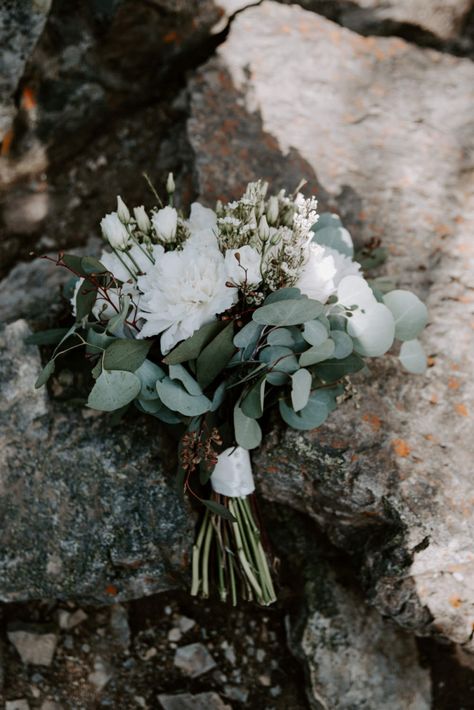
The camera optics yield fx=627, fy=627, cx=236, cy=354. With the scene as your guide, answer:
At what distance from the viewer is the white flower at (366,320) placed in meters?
1.87

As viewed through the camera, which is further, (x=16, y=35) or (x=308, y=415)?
(x=16, y=35)

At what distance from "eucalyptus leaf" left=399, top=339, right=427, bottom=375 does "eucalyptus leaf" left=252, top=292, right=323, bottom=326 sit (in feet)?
1.92

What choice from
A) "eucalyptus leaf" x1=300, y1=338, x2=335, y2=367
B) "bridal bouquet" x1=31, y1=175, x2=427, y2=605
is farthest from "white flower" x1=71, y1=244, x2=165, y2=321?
"eucalyptus leaf" x1=300, y1=338, x2=335, y2=367

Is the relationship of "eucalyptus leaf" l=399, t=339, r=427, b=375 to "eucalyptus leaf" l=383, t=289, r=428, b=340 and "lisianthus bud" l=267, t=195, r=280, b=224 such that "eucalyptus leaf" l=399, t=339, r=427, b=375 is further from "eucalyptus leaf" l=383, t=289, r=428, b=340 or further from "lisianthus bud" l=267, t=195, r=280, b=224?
"lisianthus bud" l=267, t=195, r=280, b=224

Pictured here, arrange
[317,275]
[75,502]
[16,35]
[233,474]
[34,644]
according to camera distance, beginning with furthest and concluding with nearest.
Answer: [16,35]
[34,644]
[75,502]
[233,474]
[317,275]

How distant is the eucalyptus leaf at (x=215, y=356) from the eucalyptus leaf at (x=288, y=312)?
0.11 meters

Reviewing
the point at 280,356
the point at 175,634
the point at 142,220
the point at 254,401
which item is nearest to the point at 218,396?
the point at 254,401

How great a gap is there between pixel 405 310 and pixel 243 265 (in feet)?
2.21

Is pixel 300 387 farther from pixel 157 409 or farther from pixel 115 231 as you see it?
pixel 115 231

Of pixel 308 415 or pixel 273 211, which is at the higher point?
pixel 273 211

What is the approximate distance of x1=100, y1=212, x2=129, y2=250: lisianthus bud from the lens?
67.4 inches

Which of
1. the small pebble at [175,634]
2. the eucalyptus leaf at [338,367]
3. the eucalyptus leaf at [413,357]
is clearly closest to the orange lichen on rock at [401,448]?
the eucalyptus leaf at [413,357]

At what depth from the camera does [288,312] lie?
173 cm

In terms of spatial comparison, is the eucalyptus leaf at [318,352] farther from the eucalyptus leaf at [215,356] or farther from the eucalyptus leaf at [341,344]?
the eucalyptus leaf at [215,356]
